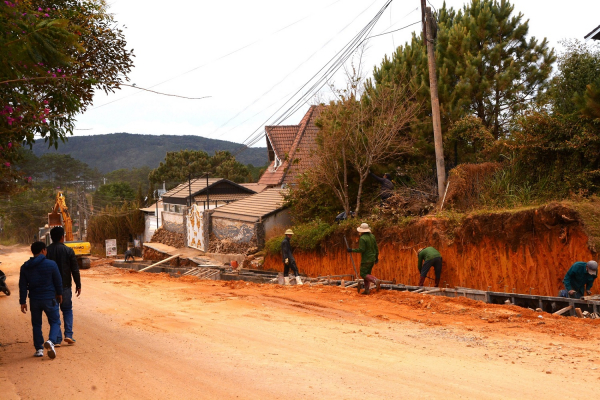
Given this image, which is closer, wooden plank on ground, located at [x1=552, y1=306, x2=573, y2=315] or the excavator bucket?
wooden plank on ground, located at [x1=552, y1=306, x2=573, y2=315]

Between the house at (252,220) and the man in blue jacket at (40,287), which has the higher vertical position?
the house at (252,220)

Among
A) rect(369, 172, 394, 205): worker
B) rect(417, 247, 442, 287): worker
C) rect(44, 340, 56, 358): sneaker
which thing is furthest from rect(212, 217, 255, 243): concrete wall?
rect(44, 340, 56, 358): sneaker

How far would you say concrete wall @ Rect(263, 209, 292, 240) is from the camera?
89.8 ft

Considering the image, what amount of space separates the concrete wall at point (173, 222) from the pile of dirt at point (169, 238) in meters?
0.31

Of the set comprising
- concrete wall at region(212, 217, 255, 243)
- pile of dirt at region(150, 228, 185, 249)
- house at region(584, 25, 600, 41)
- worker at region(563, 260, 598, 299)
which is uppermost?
house at region(584, 25, 600, 41)

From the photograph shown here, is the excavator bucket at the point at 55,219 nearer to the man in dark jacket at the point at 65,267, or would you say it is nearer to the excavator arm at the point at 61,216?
the excavator arm at the point at 61,216

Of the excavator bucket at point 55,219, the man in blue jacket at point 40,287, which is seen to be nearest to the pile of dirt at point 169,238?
the excavator bucket at point 55,219

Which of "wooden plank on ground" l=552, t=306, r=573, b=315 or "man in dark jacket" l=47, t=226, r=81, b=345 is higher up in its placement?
"man in dark jacket" l=47, t=226, r=81, b=345

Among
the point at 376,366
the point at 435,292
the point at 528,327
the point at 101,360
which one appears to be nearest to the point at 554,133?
the point at 435,292

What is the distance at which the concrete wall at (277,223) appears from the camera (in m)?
27.4

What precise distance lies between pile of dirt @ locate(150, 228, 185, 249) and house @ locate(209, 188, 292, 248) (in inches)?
302

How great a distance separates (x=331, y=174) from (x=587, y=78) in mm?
9784

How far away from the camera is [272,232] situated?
27328 mm

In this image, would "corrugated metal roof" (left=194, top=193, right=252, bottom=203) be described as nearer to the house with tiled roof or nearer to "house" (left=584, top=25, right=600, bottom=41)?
the house with tiled roof
